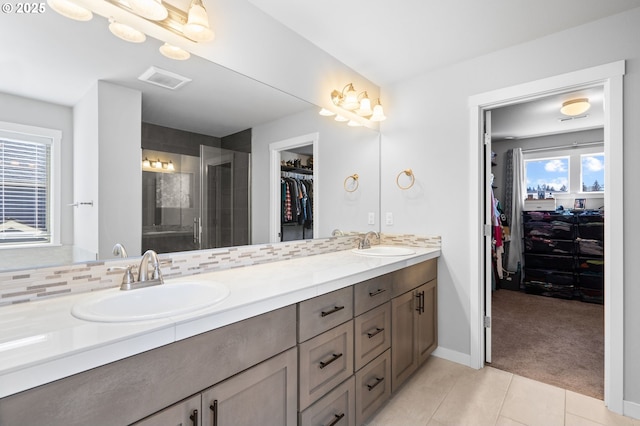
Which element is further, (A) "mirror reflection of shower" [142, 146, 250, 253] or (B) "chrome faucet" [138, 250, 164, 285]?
(A) "mirror reflection of shower" [142, 146, 250, 253]

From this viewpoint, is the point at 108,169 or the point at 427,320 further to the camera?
the point at 427,320

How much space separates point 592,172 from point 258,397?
562cm

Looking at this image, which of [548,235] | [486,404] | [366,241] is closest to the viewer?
[486,404]

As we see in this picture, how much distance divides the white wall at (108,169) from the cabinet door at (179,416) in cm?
73

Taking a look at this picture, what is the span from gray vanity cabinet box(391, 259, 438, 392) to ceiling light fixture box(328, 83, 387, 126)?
4.30 ft

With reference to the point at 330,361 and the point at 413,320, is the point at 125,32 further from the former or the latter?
the point at 413,320

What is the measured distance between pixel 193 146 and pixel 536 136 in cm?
528

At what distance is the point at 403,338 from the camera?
2.04 metres

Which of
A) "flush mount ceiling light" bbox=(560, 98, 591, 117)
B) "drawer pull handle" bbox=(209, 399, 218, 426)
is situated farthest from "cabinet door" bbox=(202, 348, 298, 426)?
"flush mount ceiling light" bbox=(560, 98, 591, 117)

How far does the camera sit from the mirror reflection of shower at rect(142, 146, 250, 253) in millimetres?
1459

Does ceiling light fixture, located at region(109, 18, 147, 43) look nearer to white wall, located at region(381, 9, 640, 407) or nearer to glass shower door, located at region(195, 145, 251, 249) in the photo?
glass shower door, located at region(195, 145, 251, 249)

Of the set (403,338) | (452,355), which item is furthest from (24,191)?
(452,355)

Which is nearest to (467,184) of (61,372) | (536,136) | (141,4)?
(141,4)

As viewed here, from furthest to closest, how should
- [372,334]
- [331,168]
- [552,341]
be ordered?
1. [552,341]
2. [331,168]
3. [372,334]
